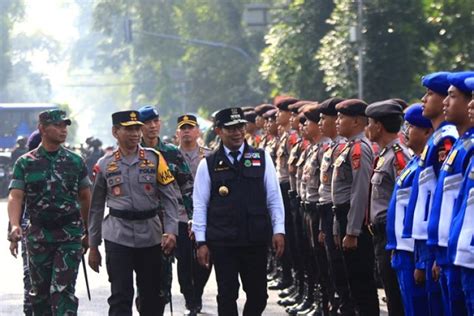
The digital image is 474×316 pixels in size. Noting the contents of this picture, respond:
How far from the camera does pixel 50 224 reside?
1157 cm

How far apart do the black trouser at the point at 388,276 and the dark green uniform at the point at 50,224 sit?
2.50m

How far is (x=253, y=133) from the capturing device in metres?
19.9

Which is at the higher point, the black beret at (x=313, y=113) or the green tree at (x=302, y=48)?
the green tree at (x=302, y=48)

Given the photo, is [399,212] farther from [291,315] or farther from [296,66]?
[296,66]

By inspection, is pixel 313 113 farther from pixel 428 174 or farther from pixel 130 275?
pixel 428 174

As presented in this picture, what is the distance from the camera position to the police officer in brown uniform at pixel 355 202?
11297 mm

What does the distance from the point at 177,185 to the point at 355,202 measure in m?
1.67

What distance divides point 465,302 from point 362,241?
136 inches

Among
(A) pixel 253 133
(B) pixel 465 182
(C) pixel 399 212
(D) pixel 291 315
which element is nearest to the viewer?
(B) pixel 465 182

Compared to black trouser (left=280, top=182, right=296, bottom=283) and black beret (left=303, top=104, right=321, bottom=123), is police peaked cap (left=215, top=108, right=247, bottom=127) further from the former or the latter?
black trouser (left=280, top=182, right=296, bottom=283)

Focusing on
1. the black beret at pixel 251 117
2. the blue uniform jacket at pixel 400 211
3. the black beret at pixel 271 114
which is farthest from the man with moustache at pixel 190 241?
the black beret at pixel 251 117

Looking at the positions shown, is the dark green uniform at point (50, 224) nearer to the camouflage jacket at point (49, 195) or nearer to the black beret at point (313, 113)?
the camouflage jacket at point (49, 195)

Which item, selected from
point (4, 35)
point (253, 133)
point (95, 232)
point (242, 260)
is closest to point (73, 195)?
point (95, 232)

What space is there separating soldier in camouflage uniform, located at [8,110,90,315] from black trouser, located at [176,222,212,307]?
2.43 metres
